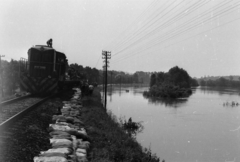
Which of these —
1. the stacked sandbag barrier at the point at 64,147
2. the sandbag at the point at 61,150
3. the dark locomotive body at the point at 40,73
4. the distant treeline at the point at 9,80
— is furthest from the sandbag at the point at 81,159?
the distant treeline at the point at 9,80

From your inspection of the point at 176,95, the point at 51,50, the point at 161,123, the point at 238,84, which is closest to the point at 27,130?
the point at 51,50

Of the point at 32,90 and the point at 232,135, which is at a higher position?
the point at 32,90

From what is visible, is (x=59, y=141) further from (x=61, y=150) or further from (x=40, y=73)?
(x=40, y=73)

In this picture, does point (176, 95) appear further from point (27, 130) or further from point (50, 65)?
point (27, 130)

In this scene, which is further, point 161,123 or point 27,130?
point 161,123

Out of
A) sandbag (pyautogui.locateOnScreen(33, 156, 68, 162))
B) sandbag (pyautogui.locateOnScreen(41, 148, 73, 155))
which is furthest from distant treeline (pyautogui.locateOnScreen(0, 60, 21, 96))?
sandbag (pyautogui.locateOnScreen(33, 156, 68, 162))

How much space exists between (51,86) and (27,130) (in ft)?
39.1

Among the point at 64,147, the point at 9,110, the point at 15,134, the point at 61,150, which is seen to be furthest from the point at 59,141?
the point at 9,110

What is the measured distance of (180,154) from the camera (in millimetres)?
16250

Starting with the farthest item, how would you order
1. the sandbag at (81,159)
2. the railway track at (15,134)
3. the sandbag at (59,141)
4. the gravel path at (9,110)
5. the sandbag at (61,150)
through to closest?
1. the gravel path at (9,110)
2. the sandbag at (59,141)
3. the sandbag at (81,159)
4. the sandbag at (61,150)
5. the railway track at (15,134)

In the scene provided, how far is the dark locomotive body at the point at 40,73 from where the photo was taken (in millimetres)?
18400

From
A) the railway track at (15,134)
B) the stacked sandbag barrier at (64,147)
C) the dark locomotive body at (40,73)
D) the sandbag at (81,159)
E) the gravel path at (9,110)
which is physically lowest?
the sandbag at (81,159)

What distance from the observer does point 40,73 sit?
19.1 m

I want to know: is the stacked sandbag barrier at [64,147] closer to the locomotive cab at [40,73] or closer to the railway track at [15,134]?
the railway track at [15,134]
